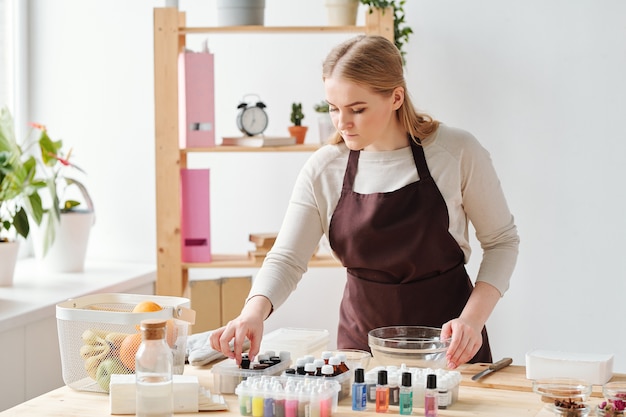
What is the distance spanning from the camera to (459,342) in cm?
205

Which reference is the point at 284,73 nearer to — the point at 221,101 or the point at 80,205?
the point at 221,101

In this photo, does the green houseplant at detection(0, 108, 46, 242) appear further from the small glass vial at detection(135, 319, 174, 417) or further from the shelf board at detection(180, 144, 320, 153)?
the small glass vial at detection(135, 319, 174, 417)

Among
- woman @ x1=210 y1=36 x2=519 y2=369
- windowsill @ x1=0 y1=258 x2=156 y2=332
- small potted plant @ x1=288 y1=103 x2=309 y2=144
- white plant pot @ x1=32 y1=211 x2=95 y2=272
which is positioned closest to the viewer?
woman @ x1=210 y1=36 x2=519 y2=369

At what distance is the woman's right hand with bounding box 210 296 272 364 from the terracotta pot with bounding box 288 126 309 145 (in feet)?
5.42

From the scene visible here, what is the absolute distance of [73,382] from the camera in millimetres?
2027

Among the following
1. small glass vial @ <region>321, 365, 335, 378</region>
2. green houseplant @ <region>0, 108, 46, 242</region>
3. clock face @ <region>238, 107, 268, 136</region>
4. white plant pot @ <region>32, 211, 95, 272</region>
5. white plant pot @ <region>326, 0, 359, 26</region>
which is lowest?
small glass vial @ <region>321, 365, 335, 378</region>

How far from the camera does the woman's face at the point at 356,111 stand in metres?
2.29

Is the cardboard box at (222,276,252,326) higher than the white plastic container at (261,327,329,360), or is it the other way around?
the white plastic container at (261,327,329,360)

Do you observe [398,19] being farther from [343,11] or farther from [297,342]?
[297,342]

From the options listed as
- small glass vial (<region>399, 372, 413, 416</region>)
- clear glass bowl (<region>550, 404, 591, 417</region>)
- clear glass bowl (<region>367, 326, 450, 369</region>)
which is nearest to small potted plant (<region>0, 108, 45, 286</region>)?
clear glass bowl (<region>367, 326, 450, 369</region>)

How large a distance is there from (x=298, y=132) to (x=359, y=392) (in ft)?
6.76

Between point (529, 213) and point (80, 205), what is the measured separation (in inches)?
79.7

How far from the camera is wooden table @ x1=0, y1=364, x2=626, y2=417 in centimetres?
183

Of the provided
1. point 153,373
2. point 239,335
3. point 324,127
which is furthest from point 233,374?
point 324,127
